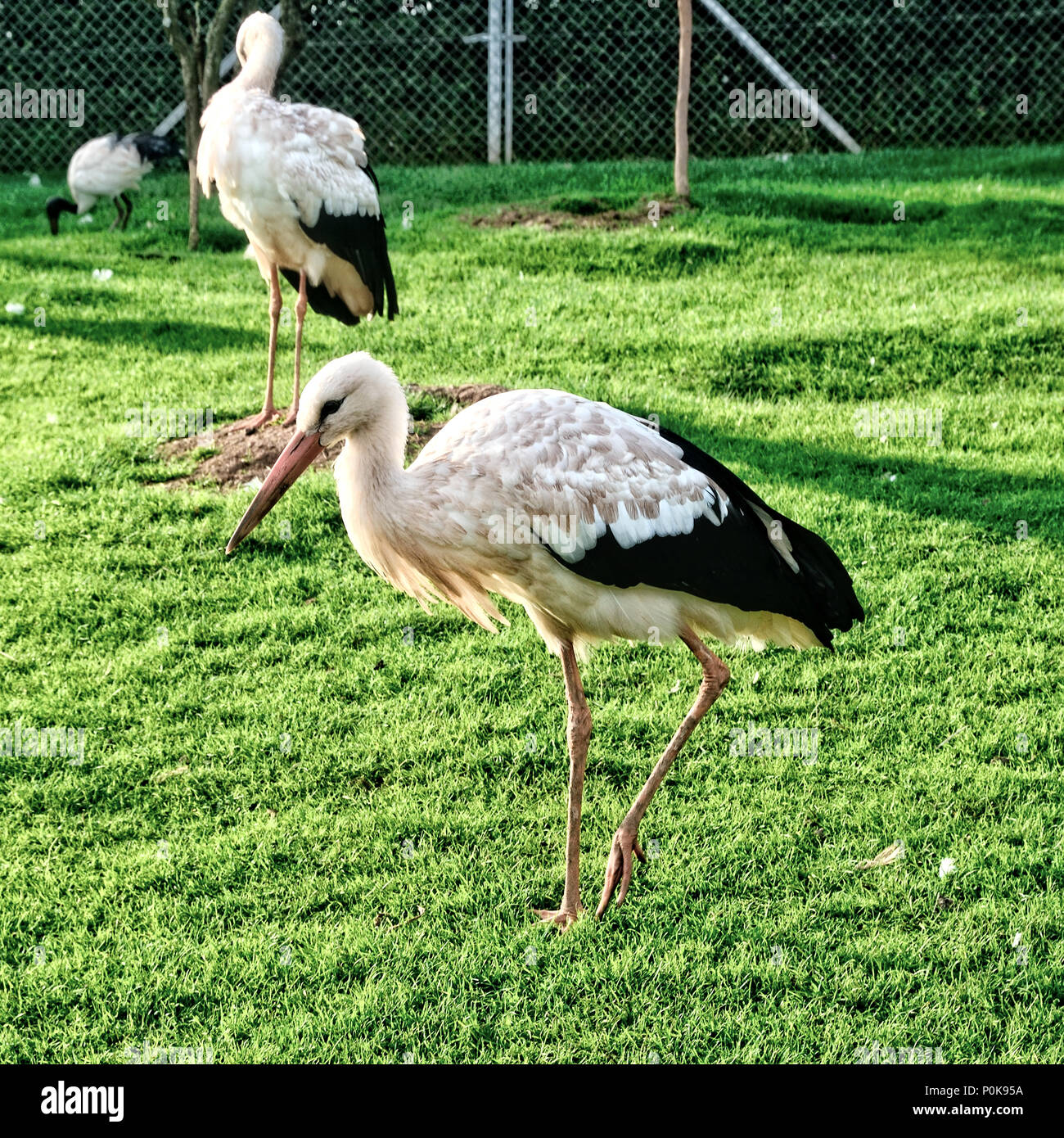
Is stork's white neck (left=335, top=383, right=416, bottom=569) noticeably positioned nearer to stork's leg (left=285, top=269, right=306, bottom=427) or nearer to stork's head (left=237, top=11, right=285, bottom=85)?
stork's leg (left=285, top=269, right=306, bottom=427)

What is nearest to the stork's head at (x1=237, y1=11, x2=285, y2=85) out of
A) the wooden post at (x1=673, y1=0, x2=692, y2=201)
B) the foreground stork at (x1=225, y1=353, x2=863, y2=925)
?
the wooden post at (x1=673, y1=0, x2=692, y2=201)

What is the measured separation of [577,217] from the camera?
10914mm

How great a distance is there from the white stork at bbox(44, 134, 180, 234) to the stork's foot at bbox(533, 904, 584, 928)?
10.1m

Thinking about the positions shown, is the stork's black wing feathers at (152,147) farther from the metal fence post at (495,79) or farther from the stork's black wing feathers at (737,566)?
the stork's black wing feathers at (737,566)

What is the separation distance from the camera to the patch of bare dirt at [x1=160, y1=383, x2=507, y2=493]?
6.62m

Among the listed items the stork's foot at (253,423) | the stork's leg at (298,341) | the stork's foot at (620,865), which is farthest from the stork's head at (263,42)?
the stork's foot at (620,865)

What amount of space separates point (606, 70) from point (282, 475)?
38.6 feet

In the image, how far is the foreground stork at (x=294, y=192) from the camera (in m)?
7.19

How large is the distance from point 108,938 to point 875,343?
6.17 m

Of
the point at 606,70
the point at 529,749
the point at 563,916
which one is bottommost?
the point at 563,916

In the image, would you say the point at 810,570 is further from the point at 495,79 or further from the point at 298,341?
the point at 495,79

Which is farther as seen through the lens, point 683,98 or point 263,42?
point 683,98

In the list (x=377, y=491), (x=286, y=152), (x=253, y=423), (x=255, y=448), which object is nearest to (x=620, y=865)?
(x=377, y=491)

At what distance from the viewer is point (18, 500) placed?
6520mm
